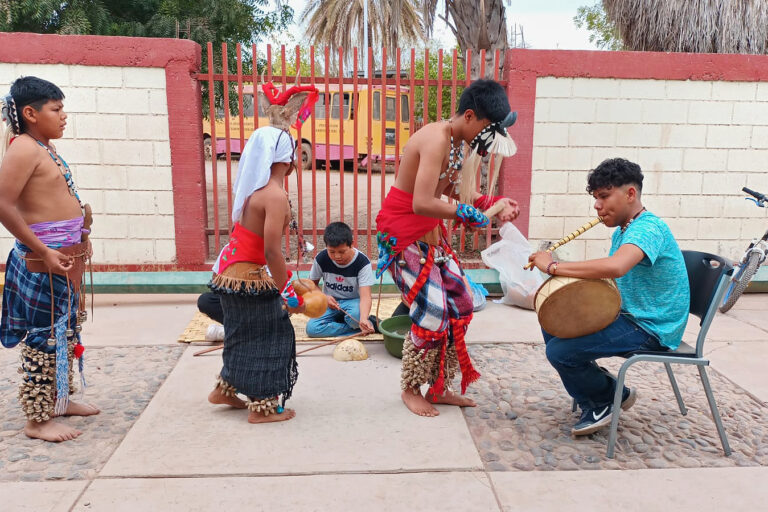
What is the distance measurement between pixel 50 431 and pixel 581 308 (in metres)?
2.58

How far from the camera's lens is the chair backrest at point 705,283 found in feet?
9.15

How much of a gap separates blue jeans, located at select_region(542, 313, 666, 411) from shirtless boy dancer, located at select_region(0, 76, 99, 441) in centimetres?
237

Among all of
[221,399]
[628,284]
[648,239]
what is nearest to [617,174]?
[648,239]

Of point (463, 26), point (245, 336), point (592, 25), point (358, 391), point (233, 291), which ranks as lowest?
point (358, 391)

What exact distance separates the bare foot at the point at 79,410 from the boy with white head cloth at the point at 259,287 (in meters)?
0.63

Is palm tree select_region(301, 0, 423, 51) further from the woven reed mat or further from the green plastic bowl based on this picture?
the green plastic bowl

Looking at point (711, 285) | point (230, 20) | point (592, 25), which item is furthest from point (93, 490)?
point (592, 25)

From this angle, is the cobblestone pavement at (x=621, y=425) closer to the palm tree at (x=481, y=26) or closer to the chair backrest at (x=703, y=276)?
the chair backrest at (x=703, y=276)

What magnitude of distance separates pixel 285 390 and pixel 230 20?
258 inches

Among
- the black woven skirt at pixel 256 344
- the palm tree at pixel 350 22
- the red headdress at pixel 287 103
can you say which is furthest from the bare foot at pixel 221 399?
the palm tree at pixel 350 22

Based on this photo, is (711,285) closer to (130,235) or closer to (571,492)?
(571,492)

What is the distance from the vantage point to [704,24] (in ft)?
25.8

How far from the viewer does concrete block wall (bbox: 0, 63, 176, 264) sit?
571 cm

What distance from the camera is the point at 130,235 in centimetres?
602
